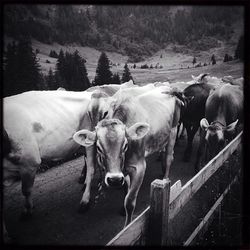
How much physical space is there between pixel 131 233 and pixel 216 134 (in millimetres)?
2272

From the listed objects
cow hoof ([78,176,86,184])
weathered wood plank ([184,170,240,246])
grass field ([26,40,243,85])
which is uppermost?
grass field ([26,40,243,85])

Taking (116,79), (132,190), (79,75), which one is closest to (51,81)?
(79,75)

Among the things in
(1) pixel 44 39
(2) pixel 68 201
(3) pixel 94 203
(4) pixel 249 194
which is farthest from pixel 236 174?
(1) pixel 44 39

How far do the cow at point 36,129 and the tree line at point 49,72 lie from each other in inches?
4.9

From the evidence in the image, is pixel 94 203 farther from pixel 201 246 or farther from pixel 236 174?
pixel 236 174

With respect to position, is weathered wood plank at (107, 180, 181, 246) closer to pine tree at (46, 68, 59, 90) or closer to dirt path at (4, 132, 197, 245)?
dirt path at (4, 132, 197, 245)

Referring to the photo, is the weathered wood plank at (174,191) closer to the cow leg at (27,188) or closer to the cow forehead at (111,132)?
the cow forehead at (111,132)

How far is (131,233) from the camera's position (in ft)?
5.85

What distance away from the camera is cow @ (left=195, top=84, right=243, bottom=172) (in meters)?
3.63

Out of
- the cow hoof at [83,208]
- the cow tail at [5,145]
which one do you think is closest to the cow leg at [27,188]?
the cow tail at [5,145]

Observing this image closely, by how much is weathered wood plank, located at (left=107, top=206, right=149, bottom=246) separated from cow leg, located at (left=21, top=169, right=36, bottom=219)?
146 centimetres

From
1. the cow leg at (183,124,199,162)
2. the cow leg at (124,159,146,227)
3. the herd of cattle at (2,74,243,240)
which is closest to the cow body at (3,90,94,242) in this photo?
the herd of cattle at (2,74,243,240)

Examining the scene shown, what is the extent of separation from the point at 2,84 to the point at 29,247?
1.63m

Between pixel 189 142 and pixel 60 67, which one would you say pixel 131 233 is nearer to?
pixel 60 67
